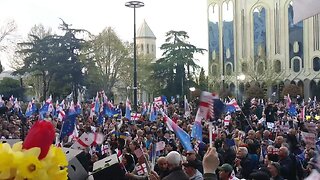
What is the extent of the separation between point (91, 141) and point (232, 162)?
277 cm

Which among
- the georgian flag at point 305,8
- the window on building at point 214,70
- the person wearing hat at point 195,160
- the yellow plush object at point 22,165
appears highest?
the window on building at point 214,70

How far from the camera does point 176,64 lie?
213 ft

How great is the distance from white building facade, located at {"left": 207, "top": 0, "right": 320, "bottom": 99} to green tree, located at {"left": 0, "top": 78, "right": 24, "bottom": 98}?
27479mm

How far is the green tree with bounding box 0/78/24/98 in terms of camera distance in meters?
50.1

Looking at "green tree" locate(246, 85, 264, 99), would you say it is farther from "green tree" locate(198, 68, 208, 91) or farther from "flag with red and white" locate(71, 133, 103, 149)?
"flag with red and white" locate(71, 133, 103, 149)

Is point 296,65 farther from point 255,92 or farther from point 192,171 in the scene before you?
point 192,171

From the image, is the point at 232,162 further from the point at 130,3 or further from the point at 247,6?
the point at 247,6

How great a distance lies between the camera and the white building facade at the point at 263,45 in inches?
2785

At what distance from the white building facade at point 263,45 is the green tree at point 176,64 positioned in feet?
19.8

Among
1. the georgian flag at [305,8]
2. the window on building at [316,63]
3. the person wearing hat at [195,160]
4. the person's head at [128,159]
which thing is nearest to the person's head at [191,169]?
the person wearing hat at [195,160]

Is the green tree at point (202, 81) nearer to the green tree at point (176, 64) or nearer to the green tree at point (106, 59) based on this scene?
the green tree at point (176, 64)

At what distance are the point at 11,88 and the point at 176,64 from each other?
21.2m

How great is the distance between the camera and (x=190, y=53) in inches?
2591

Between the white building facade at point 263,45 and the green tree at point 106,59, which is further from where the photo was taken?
the white building facade at point 263,45
